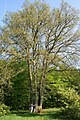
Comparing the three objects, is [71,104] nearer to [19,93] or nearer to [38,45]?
[38,45]

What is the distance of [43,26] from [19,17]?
247cm

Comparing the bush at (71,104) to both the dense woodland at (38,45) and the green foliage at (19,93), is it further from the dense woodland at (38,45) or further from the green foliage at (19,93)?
the green foliage at (19,93)

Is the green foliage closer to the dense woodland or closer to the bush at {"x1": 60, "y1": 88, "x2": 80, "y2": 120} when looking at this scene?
the dense woodland

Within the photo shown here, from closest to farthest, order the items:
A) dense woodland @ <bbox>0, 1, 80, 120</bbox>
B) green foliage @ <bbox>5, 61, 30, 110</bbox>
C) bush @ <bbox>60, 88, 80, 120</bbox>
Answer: bush @ <bbox>60, 88, 80, 120</bbox> → dense woodland @ <bbox>0, 1, 80, 120</bbox> → green foliage @ <bbox>5, 61, 30, 110</bbox>

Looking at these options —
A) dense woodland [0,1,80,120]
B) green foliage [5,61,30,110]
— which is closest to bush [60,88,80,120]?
dense woodland [0,1,80,120]

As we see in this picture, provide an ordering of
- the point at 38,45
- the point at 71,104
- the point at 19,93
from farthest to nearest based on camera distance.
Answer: the point at 19,93, the point at 38,45, the point at 71,104

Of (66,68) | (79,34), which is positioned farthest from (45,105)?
(79,34)

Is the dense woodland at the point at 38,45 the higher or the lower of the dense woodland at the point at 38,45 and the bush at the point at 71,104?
the higher

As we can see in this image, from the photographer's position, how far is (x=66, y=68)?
1135 inches

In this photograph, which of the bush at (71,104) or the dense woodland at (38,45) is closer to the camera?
the bush at (71,104)

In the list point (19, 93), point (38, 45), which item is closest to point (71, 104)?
point (38, 45)

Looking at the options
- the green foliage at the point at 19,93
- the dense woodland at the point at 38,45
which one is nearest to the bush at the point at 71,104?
the dense woodland at the point at 38,45

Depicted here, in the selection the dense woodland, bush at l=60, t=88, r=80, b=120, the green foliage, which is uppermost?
the dense woodland

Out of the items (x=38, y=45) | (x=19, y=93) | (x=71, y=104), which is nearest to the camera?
(x=71, y=104)
